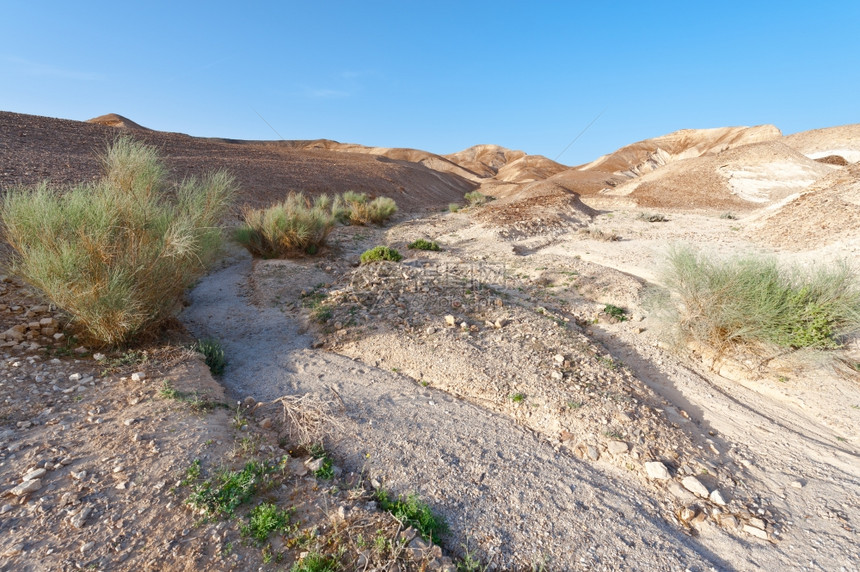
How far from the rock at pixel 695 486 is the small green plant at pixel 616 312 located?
328 cm

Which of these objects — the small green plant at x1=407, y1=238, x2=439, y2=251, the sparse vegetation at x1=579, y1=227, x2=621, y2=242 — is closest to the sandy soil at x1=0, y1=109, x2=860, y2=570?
the small green plant at x1=407, y1=238, x2=439, y2=251

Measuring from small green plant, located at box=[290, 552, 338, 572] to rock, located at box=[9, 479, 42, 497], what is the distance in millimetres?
1549

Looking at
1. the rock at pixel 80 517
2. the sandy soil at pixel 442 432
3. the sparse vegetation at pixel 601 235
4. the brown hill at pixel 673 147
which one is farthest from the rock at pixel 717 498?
the brown hill at pixel 673 147

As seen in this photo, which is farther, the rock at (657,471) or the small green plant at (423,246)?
the small green plant at (423,246)

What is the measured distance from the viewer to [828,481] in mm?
3150

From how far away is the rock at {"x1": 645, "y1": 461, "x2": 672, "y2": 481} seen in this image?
3.07 m

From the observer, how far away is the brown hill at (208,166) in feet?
39.6

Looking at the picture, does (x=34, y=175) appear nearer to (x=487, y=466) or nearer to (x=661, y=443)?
(x=487, y=466)

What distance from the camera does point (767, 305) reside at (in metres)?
4.55

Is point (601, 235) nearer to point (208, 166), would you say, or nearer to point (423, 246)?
point (423, 246)

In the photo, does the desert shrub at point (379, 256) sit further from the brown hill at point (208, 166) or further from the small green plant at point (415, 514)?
the small green plant at point (415, 514)

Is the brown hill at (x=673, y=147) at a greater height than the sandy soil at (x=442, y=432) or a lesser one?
greater

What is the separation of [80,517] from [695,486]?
3.78 metres

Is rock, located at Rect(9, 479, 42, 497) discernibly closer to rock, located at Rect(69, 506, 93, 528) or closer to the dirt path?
rock, located at Rect(69, 506, 93, 528)
